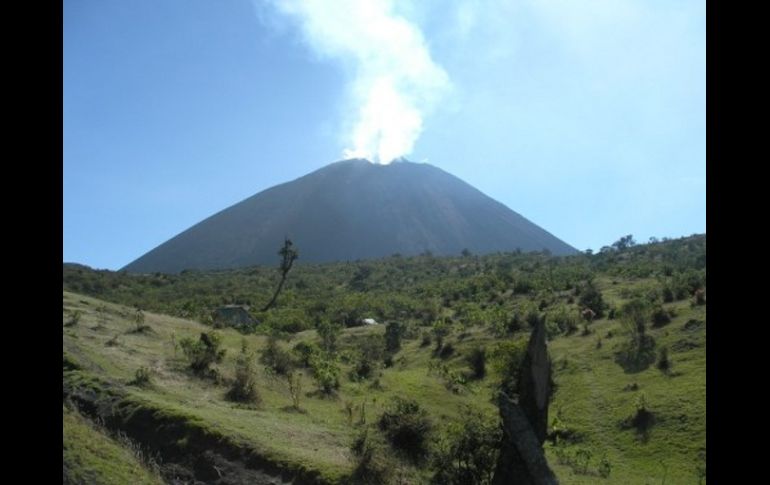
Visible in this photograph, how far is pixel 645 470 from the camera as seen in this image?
1870 centimetres

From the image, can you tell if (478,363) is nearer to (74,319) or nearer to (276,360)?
(276,360)

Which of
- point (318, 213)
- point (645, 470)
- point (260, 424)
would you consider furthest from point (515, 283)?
point (318, 213)

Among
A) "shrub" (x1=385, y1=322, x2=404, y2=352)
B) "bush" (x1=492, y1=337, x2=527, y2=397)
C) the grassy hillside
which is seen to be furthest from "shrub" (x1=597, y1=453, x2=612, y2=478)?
"shrub" (x1=385, y1=322, x2=404, y2=352)

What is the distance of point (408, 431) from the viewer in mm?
18203

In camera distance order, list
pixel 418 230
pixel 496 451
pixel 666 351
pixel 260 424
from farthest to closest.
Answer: pixel 418 230 → pixel 666 351 → pixel 260 424 → pixel 496 451

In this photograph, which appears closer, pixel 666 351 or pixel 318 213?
pixel 666 351

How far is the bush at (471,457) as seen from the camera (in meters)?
14.8

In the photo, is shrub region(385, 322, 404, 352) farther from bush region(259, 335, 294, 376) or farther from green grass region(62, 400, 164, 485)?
green grass region(62, 400, 164, 485)

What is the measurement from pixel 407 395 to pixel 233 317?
21148mm

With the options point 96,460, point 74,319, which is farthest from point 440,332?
point 96,460

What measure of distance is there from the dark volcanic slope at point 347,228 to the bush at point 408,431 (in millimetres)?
118648
